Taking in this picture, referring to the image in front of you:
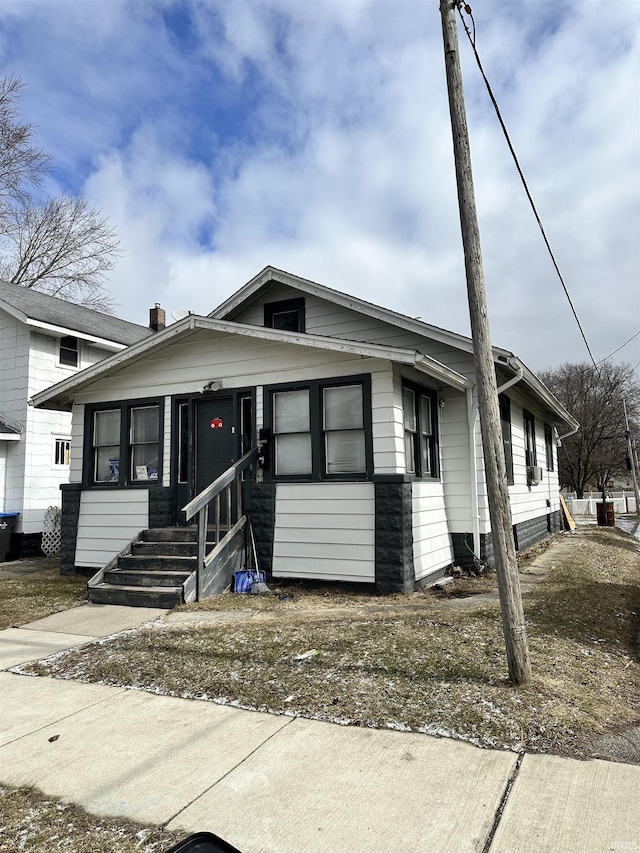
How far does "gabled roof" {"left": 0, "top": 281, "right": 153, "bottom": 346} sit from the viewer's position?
44.9 ft

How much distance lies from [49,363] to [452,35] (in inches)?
491

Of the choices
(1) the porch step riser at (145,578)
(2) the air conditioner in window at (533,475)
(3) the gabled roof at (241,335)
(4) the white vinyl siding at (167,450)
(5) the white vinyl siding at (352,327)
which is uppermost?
(5) the white vinyl siding at (352,327)

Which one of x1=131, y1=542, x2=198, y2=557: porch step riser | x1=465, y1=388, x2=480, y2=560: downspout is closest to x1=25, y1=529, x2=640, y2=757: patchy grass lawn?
x1=131, y1=542, x2=198, y2=557: porch step riser

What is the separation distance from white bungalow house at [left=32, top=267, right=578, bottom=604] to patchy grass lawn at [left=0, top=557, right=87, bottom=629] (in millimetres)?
432

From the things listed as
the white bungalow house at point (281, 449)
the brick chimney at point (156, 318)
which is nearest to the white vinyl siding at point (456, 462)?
the white bungalow house at point (281, 449)

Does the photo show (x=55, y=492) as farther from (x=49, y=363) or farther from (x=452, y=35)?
(x=452, y=35)

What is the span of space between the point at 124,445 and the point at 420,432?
482 centimetres

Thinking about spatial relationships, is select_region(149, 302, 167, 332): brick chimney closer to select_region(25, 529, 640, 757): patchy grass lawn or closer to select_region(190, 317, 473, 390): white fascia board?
select_region(190, 317, 473, 390): white fascia board

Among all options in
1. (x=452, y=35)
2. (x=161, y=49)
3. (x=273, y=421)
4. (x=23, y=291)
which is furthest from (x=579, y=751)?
(x=23, y=291)

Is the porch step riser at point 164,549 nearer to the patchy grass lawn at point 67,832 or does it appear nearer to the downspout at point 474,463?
the downspout at point 474,463

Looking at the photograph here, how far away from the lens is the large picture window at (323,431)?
8086mm

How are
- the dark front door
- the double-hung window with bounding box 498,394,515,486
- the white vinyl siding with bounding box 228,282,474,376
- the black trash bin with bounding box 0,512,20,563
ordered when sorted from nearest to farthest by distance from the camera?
1. the dark front door
2. the white vinyl siding with bounding box 228,282,474,376
3. the double-hung window with bounding box 498,394,515,486
4. the black trash bin with bounding box 0,512,20,563

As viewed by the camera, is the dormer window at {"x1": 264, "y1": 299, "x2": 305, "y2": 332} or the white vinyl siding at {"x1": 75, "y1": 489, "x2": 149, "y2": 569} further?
the dormer window at {"x1": 264, "y1": 299, "x2": 305, "y2": 332}

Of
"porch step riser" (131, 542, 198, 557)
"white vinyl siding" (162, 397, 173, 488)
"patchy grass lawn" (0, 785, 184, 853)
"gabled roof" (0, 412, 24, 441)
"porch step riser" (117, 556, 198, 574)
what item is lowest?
"patchy grass lawn" (0, 785, 184, 853)
